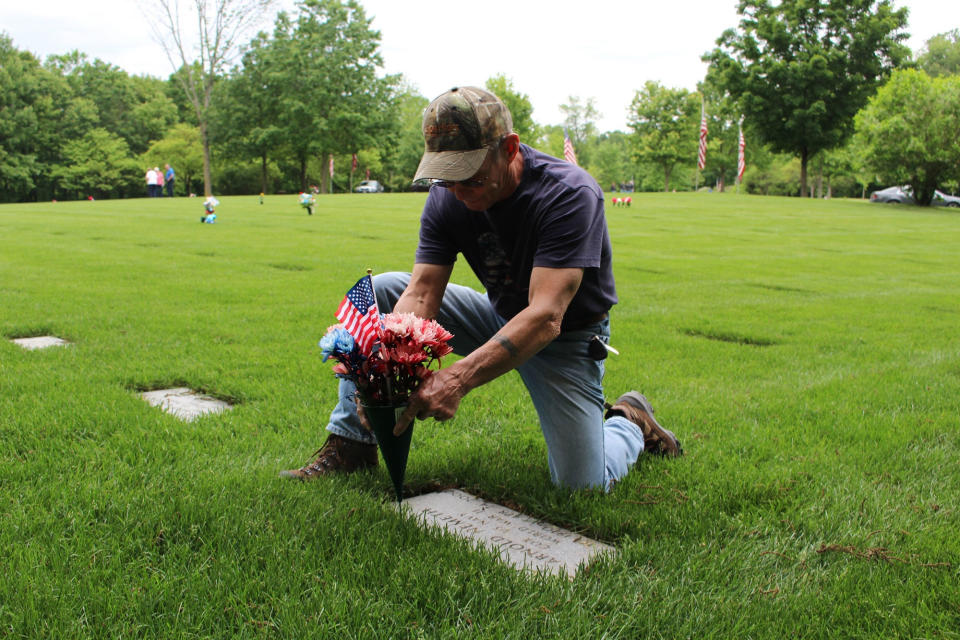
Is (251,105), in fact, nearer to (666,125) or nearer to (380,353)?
(666,125)

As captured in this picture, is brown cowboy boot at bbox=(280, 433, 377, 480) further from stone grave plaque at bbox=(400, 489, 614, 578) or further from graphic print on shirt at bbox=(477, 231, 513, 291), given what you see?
graphic print on shirt at bbox=(477, 231, 513, 291)

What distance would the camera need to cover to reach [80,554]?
2.31 metres

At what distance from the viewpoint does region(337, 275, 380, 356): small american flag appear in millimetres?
2602

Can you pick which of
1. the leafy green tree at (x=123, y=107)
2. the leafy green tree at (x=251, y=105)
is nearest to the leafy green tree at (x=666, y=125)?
the leafy green tree at (x=251, y=105)

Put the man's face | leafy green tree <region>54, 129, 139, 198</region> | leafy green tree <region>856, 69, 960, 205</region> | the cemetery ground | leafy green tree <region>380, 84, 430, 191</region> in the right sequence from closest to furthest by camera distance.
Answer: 1. the cemetery ground
2. the man's face
3. leafy green tree <region>856, 69, 960, 205</region>
4. leafy green tree <region>54, 129, 139, 198</region>
5. leafy green tree <region>380, 84, 430, 191</region>

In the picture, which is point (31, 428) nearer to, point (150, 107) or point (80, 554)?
point (80, 554)

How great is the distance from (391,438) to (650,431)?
62.5 inches

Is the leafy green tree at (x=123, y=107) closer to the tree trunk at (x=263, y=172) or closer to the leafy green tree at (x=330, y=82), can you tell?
the tree trunk at (x=263, y=172)

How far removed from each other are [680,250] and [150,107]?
61.7 metres

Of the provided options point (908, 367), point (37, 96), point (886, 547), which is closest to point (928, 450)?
point (886, 547)

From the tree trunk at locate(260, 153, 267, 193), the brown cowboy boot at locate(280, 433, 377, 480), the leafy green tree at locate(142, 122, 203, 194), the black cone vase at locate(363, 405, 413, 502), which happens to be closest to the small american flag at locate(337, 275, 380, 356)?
the black cone vase at locate(363, 405, 413, 502)

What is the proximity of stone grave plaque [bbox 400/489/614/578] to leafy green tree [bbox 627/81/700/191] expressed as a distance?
59.9 m

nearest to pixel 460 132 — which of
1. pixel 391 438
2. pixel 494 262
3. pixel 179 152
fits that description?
pixel 494 262

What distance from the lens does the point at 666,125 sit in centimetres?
6022
